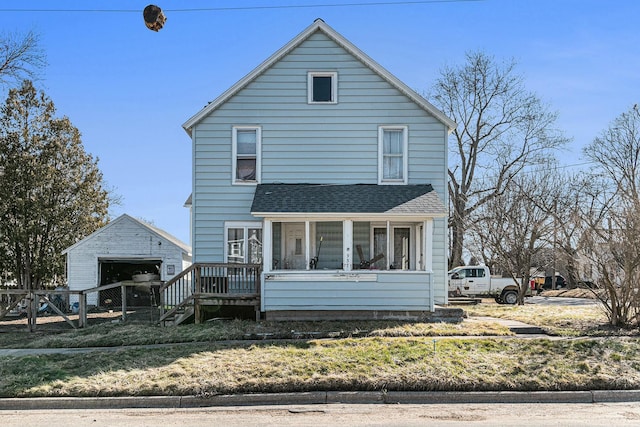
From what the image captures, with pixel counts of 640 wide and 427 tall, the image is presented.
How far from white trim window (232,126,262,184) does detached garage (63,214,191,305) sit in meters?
9.79

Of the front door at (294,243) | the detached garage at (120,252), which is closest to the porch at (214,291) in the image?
the front door at (294,243)

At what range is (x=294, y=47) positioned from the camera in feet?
58.3

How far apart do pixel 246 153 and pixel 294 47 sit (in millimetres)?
3547

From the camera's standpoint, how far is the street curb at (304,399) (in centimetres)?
888

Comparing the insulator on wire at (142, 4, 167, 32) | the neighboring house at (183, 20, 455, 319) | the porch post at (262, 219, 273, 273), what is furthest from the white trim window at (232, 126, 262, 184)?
the insulator on wire at (142, 4, 167, 32)

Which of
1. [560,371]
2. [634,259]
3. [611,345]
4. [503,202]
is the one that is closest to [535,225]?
[503,202]

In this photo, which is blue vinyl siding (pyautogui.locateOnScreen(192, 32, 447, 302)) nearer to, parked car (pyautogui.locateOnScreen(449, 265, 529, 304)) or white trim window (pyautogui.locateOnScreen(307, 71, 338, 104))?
white trim window (pyautogui.locateOnScreen(307, 71, 338, 104))

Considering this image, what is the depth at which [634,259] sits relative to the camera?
14.5 meters

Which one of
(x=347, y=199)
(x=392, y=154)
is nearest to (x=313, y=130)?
(x=392, y=154)

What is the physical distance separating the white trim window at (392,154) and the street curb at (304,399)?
9.46 m

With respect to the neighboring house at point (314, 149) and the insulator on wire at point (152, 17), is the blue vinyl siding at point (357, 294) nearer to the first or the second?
the neighboring house at point (314, 149)

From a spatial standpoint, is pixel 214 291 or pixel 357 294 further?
pixel 214 291

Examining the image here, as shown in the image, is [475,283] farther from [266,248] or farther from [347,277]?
[266,248]

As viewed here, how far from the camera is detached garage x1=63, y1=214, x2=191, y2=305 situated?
2612 cm
